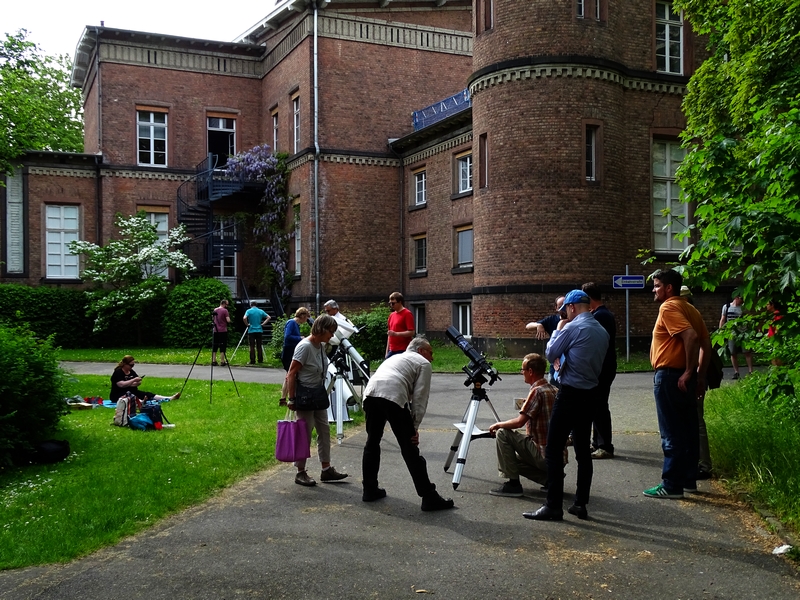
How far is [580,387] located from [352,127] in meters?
26.0

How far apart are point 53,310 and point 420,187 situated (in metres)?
15.0

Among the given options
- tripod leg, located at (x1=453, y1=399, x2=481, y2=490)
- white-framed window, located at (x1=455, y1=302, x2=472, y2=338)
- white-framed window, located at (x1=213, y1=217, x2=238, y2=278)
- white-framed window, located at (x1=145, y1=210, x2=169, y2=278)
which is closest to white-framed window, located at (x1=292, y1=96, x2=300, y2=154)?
white-framed window, located at (x1=213, y1=217, x2=238, y2=278)

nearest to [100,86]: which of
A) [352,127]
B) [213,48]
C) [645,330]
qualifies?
[213,48]

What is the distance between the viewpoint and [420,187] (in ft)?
103

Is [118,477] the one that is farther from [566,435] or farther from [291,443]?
[566,435]

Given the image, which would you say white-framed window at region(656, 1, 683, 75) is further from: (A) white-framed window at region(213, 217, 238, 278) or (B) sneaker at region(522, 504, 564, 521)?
(B) sneaker at region(522, 504, 564, 521)

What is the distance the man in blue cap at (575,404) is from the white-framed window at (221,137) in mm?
30627

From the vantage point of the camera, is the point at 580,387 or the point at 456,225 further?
the point at 456,225

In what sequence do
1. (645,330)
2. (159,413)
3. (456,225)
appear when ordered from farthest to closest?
(456,225), (645,330), (159,413)

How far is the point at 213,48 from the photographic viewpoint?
115 ft

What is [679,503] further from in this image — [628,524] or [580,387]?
[580,387]

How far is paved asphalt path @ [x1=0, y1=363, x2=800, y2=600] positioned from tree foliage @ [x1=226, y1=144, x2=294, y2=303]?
25110mm

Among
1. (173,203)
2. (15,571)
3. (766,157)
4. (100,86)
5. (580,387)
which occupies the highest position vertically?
(100,86)

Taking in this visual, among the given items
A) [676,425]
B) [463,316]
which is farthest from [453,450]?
[463,316]
